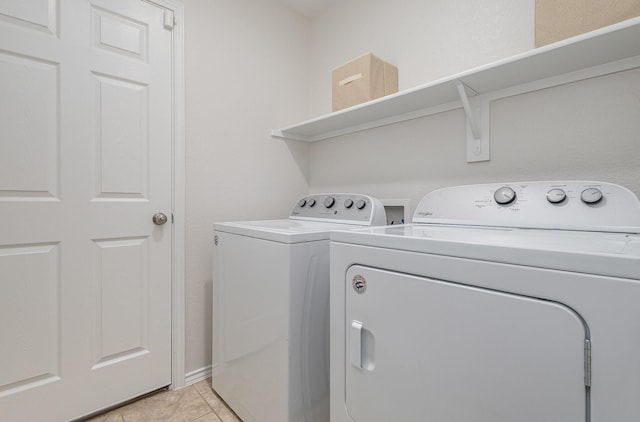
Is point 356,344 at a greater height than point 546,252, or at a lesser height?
lesser

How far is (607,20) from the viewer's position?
94 cm

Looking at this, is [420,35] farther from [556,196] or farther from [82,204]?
[82,204]

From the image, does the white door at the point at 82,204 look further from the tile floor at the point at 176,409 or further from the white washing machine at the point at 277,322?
the white washing machine at the point at 277,322

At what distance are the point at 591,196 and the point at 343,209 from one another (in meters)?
1.01

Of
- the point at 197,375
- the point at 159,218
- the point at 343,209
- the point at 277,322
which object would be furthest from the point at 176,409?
the point at 343,209

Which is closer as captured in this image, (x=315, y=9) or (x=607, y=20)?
(x=607, y=20)

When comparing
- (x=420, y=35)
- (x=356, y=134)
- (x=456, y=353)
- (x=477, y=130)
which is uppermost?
(x=420, y=35)

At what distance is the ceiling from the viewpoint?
212 cm

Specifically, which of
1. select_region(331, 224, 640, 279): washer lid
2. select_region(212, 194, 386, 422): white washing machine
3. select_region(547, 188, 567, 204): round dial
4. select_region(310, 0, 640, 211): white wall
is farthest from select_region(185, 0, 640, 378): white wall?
select_region(331, 224, 640, 279): washer lid

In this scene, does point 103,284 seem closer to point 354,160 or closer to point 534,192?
point 354,160

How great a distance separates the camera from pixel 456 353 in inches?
27.6

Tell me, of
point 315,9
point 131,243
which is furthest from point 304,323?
point 315,9

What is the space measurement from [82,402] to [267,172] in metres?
1.52

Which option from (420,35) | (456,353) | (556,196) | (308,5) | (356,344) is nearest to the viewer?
(456,353)
